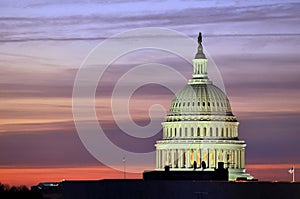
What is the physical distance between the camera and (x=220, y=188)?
19488 cm

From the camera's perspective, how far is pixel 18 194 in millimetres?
195875

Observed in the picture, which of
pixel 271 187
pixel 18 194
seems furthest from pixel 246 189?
pixel 18 194

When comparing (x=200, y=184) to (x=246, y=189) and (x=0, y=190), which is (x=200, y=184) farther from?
(x=0, y=190)

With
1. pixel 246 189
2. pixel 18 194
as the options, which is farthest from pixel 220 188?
pixel 18 194

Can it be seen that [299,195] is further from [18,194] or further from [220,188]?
[18,194]

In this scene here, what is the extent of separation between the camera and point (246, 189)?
193 m

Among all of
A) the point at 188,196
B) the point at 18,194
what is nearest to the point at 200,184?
the point at 188,196

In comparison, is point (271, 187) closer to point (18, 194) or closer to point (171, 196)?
point (171, 196)

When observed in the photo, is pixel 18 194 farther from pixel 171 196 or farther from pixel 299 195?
pixel 299 195

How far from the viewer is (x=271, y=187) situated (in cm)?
19112

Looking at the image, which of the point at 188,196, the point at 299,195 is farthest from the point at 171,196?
the point at 299,195

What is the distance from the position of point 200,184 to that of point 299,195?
504 inches

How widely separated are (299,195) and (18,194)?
27.8 metres

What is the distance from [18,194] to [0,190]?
187 cm
